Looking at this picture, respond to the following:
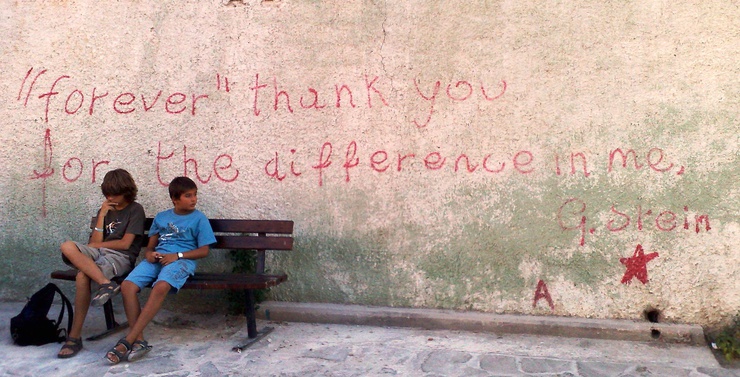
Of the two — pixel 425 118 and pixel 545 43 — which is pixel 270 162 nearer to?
pixel 425 118

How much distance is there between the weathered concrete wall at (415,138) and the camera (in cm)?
414

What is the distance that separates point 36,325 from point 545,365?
3132 mm

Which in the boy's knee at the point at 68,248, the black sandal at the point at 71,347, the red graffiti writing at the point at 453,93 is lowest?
the black sandal at the point at 71,347

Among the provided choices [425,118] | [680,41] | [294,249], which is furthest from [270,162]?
[680,41]

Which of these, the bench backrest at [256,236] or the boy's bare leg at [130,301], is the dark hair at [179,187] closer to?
the bench backrest at [256,236]

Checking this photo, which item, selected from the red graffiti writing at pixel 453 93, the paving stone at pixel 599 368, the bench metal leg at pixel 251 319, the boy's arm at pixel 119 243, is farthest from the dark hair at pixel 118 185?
the paving stone at pixel 599 368

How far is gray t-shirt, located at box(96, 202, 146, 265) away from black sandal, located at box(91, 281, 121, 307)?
0.37 meters

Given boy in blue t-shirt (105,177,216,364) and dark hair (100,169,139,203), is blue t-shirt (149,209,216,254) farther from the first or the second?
dark hair (100,169,139,203)

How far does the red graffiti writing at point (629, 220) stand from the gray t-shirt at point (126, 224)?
281 cm

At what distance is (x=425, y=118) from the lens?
14.6 feet

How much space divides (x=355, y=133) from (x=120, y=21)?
201 centimetres

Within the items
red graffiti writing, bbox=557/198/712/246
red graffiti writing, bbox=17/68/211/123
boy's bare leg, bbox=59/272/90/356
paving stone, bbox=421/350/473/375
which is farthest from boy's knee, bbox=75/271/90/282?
red graffiti writing, bbox=557/198/712/246

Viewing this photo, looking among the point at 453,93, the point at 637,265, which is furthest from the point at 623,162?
the point at 453,93

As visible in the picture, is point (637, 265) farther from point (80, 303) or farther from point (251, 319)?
point (80, 303)
